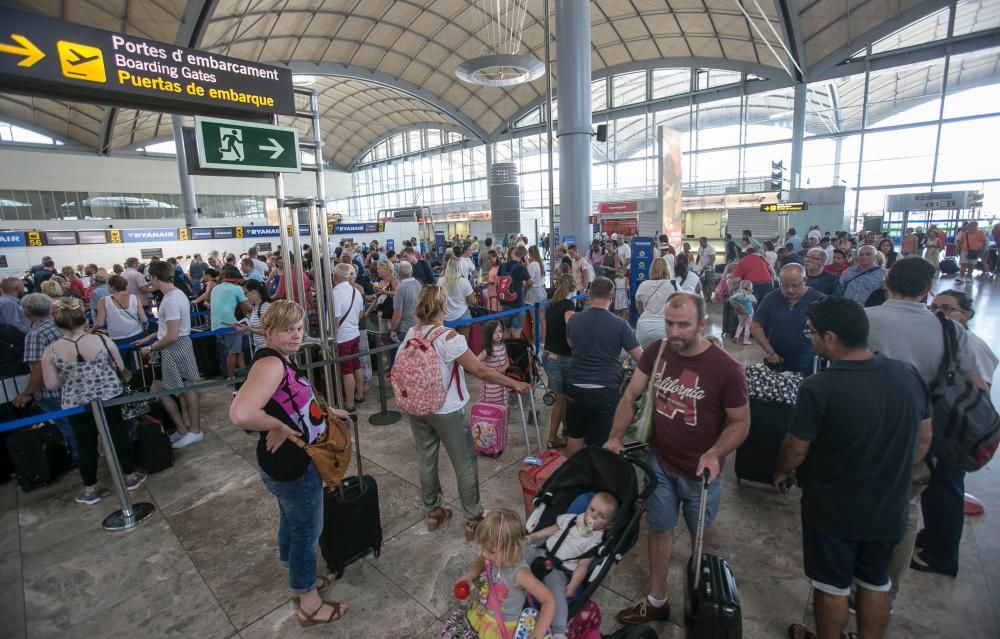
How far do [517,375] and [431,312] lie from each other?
1808 millimetres

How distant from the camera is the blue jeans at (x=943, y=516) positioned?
8.85 ft

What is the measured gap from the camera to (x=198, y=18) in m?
18.4

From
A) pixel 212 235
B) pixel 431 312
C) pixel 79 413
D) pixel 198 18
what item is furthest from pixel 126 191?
pixel 431 312

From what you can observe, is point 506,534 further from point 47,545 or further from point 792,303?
point 47,545

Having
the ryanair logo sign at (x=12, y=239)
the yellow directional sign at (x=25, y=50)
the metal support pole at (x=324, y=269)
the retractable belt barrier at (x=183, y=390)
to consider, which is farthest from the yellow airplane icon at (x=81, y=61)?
the ryanair logo sign at (x=12, y=239)

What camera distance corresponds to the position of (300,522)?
255 cm

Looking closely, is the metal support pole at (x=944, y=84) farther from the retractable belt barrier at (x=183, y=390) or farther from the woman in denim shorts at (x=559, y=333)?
the retractable belt barrier at (x=183, y=390)

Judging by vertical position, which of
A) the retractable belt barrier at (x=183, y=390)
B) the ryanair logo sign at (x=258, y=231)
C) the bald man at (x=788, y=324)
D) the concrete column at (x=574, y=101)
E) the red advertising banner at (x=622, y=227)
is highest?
the concrete column at (x=574, y=101)

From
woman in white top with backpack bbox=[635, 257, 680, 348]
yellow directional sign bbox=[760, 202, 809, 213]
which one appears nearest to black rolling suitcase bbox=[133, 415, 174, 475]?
woman in white top with backpack bbox=[635, 257, 680, 348]

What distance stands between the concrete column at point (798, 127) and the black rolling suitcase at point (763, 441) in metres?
22.2

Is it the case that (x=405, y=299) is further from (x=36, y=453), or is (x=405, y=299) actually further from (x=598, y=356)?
(x=36, y=453)

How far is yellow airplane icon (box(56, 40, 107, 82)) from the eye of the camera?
3.29 m

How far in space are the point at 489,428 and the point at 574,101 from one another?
970 cm

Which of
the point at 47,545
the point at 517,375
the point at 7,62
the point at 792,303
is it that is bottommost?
the point at 47,545
